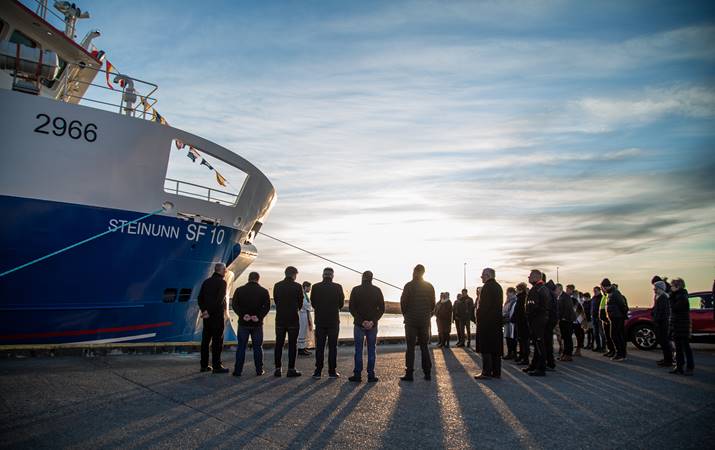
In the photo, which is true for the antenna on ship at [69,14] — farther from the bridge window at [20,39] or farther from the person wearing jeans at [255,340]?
the person wearing jeans at [255,340]

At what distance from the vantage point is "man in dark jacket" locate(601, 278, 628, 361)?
10.2m

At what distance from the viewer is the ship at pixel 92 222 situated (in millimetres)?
8891

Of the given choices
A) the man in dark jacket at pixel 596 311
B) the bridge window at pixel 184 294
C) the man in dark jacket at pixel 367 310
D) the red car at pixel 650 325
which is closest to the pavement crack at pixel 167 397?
the man in dark jacket at pixel 367 310

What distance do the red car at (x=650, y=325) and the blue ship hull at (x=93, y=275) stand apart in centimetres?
1152

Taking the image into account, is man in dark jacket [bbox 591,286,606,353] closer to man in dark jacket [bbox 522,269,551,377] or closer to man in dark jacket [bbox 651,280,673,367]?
man in dark jacket [bbox 651,280,673,367]

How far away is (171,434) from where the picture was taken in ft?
13.0

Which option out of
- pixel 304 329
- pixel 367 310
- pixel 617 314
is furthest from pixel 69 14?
pixel 617 314

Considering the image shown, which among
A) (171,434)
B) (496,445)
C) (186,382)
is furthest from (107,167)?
(496,445)

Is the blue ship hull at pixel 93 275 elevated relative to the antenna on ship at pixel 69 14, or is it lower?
lower

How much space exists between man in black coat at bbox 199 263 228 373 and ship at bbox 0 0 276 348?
3064 mm

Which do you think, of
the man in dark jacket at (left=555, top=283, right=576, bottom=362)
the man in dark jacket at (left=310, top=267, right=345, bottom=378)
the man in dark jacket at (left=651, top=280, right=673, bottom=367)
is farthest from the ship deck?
the man in dark jacket at (left=555, top=283, right=576, bottom=362)

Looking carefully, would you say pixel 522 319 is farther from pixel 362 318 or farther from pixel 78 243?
pixel 78 243

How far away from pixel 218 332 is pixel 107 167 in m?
4.45

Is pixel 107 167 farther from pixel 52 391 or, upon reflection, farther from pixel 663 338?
pixel 663 338
